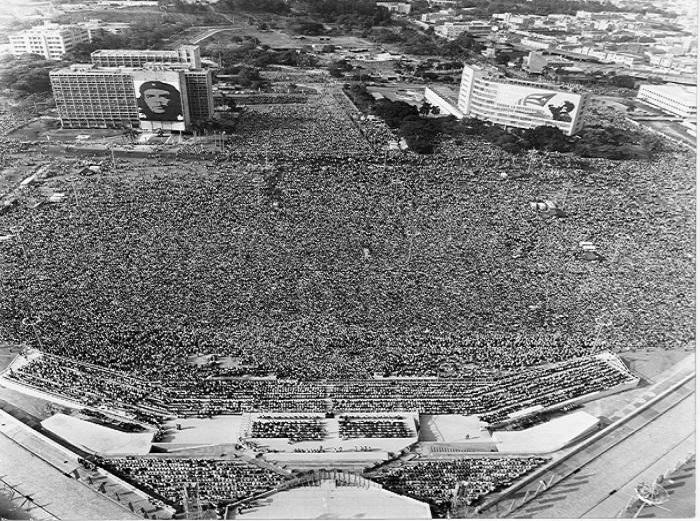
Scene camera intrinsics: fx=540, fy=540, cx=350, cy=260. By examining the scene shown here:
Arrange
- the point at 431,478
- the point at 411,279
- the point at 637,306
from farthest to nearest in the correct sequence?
the point at 411,279, the point at 637,306, the point at 431,478

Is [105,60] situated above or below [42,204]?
above

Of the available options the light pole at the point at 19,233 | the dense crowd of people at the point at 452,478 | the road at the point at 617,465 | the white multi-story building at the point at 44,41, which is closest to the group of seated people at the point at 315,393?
the dense crowd of people at the point at 452,478

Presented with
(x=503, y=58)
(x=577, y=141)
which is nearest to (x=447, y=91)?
(x=577, y=141)

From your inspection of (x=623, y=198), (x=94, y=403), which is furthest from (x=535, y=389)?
(x=623, y=198)

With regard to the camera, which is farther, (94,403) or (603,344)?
(603,344)

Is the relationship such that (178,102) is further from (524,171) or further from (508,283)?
(508,283)

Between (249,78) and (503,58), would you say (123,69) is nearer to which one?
(249,78)
